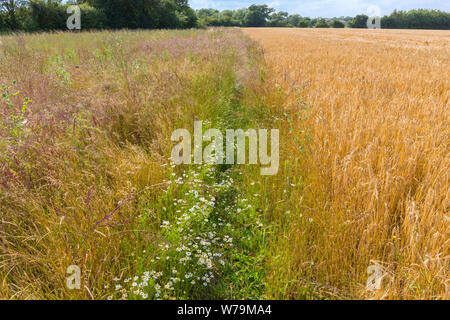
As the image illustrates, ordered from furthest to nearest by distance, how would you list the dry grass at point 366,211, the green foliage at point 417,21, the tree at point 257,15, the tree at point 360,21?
1. the tree at point 257,15
2. the tree at point 360,21
3. the green foliage at point 417,21
4. the dry grass at point 366,211

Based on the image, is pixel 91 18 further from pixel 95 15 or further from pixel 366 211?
pixel 366 211

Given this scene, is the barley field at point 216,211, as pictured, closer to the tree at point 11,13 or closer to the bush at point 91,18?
the bush at point 91,18

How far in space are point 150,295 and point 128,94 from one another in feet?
10.5

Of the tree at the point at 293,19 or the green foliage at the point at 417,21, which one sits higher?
the tree at the point at 293,19

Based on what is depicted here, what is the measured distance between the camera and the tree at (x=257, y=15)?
312 feet

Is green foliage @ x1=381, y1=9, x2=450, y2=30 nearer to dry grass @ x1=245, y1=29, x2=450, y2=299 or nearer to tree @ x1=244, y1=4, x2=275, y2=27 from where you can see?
tree @ x1=244, y1=4, x2=275, y2=27

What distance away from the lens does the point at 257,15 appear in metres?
96.2

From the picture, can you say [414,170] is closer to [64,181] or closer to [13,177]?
[64,181]

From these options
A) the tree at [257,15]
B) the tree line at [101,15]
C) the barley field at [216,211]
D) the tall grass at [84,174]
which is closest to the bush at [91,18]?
the tree line at [101,15]

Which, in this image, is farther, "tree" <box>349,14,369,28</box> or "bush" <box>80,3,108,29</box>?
"tree" <box>349,14,369,28</box>

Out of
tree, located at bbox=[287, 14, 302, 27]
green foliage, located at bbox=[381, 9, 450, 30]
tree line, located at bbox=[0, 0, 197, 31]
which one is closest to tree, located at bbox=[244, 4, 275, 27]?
tree, located at bbox=[287, 14, 302, 27]

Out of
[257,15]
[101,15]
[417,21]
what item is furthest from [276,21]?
[101,15]

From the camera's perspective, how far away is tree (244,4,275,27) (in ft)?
312
